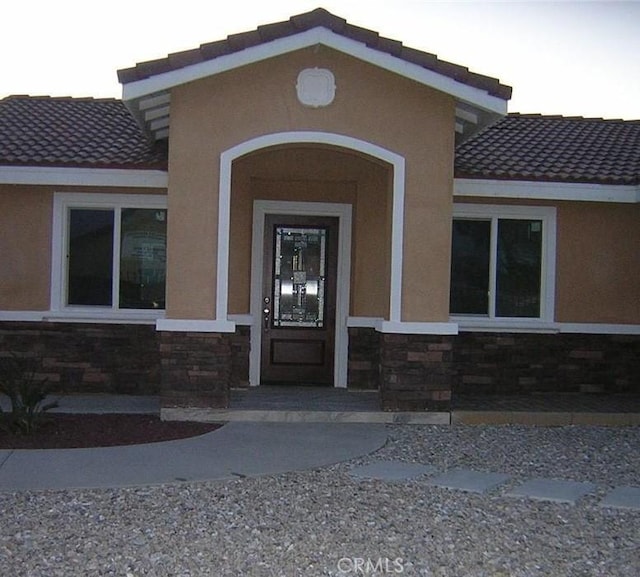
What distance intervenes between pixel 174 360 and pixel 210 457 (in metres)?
1.94

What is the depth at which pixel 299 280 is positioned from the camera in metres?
12.3

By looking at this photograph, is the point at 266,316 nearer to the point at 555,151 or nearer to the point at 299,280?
the point at 299,280

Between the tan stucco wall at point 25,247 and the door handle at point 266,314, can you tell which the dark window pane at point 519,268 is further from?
the tan stucco wall at point 25,247

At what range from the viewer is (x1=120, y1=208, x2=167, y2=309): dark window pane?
1190 centimetres

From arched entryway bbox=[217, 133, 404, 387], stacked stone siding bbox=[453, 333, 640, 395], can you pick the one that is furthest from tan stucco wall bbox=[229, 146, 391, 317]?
stacked stone siding bbox=[453, 333, 640, 395]

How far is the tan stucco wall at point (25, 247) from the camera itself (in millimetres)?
11781

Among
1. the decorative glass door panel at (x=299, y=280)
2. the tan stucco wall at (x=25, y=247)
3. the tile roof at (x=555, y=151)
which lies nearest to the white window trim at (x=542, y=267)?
the tile roof at (x=555, y=151)

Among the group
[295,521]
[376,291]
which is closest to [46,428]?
[295,521]

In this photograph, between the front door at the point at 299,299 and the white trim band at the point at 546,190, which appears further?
the front door at the point at 299,299

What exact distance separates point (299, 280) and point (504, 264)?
2.83 m

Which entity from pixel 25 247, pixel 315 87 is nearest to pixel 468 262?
pixel 315 87

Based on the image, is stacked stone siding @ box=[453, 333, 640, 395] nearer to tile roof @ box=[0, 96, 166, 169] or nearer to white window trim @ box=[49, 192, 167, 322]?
white window trim @ box=[49, 192, 167, 322]

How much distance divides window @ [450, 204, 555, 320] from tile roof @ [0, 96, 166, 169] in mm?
4275

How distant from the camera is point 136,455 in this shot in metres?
8.22
